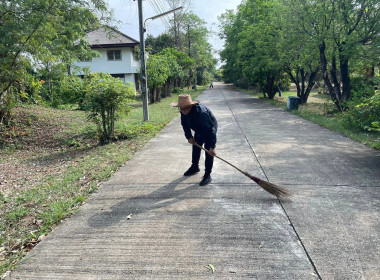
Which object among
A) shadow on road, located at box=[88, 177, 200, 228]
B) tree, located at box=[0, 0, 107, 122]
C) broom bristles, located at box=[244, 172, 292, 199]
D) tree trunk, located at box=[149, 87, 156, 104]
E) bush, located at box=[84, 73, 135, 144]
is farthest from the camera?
tree trunk, located at box=[149, 87, 156, 104]

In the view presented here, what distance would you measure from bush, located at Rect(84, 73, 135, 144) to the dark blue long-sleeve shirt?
11.5 feet

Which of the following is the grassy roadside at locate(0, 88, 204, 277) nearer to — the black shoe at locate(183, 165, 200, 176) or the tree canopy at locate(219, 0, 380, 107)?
the black shoe at locate(183, 165, 200, 176)

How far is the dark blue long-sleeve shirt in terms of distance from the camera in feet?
14.5

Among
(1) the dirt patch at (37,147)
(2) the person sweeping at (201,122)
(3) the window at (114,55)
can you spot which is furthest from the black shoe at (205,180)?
(3) the window at (114,55)

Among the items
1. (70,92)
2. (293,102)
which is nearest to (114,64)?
(70,92)

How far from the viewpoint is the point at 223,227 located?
10.9 feet

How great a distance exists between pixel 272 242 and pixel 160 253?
117 centimetres

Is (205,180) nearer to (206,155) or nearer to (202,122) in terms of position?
(206,155)

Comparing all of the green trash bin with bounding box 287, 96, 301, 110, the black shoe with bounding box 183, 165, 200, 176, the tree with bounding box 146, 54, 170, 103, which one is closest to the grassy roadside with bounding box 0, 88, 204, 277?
the black shoe with bounding box 183, 165, 200, 176

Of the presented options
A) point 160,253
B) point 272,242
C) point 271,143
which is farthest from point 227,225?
point 271,143

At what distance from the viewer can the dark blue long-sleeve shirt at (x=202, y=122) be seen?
175 inches

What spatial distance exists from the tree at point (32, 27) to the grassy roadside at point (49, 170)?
202cm

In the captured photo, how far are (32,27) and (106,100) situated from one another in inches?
93.6

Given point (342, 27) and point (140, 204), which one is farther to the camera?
point (342, 27)
